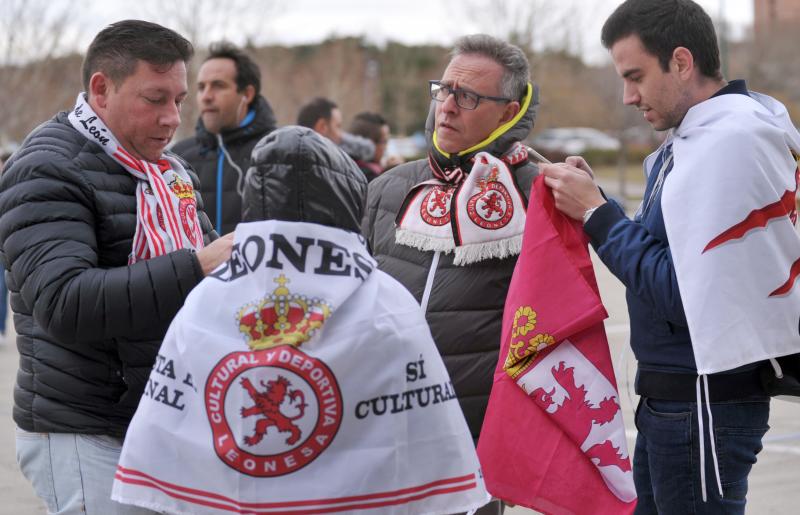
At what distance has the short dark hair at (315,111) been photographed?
338 inches

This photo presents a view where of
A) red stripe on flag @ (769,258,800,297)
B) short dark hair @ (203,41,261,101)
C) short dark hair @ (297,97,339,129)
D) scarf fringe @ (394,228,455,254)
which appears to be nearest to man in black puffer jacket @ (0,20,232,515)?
scarf fringe @ (394,228,455,254)

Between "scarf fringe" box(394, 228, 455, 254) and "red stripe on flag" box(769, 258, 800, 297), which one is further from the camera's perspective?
"scarf fringe" box(394, 228, 455, 254)

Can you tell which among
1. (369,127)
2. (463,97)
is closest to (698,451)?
(463,97)

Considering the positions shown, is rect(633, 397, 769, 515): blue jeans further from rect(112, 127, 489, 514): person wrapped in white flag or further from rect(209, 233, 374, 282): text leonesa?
rect(209, 233, 374, 282): text leonesa

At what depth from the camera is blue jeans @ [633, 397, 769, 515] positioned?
2.98 metres

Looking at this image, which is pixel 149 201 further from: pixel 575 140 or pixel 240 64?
pixel 575 140

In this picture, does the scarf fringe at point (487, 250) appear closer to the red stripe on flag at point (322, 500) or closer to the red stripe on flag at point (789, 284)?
the red stripe on flag at point (789, 284)

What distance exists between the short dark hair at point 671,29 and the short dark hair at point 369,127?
23.0 ft

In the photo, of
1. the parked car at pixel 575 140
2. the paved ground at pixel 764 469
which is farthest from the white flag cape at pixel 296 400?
the parked car at pixel 575 140

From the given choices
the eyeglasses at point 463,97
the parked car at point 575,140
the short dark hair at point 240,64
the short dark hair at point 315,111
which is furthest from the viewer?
the parked car at point 575,140

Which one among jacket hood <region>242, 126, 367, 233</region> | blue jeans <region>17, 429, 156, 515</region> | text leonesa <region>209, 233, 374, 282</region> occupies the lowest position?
blue jeans <region>17, 429, 156, 515</region>

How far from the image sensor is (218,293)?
225cm

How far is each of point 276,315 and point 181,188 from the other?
92 centimetres

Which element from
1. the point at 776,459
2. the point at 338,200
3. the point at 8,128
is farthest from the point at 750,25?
the point at 338,200
